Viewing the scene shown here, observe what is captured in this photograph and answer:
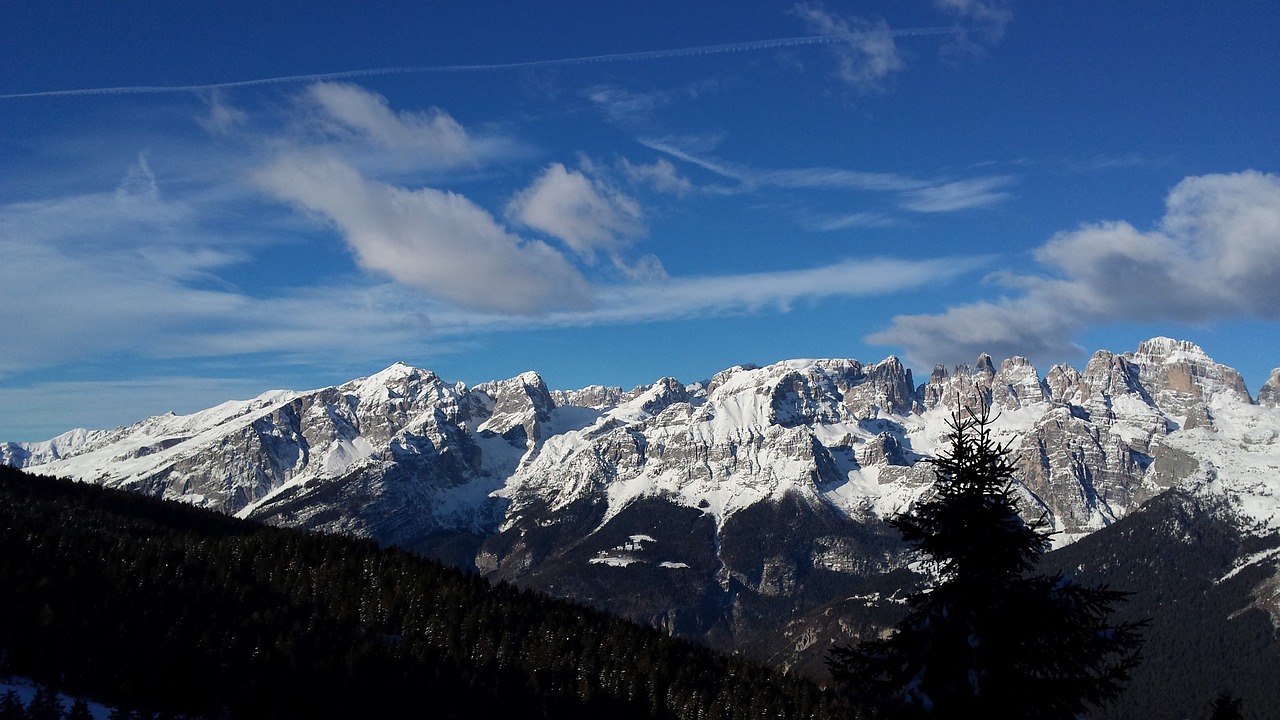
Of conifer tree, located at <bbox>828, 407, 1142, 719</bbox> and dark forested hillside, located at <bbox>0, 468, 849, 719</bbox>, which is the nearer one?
conifer tree, located at <bbox>828, 407, 1142, 719</bbox>

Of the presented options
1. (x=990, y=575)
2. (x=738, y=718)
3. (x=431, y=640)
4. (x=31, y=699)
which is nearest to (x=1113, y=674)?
(x=990, y=575)

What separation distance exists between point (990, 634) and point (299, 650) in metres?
163

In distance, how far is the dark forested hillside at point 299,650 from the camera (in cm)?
14038

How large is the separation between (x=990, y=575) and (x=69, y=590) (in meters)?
180

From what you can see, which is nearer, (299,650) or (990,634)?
(990,634)

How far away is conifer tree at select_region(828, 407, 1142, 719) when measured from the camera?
20219 mm

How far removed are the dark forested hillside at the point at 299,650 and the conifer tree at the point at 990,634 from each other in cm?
13843

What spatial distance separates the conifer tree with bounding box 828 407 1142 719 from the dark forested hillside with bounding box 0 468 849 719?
138 metres

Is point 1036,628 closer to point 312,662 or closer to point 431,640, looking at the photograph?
point 312,662

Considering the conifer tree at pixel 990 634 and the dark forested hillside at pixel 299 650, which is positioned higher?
the conifer tree at pixel 990 634

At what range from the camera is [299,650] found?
161m

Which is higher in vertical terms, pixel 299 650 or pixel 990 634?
pixel 990 634

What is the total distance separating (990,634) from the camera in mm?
20562

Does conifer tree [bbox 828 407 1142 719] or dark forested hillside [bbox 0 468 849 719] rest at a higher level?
conifer tree [bbox 828 407 1142 719]
